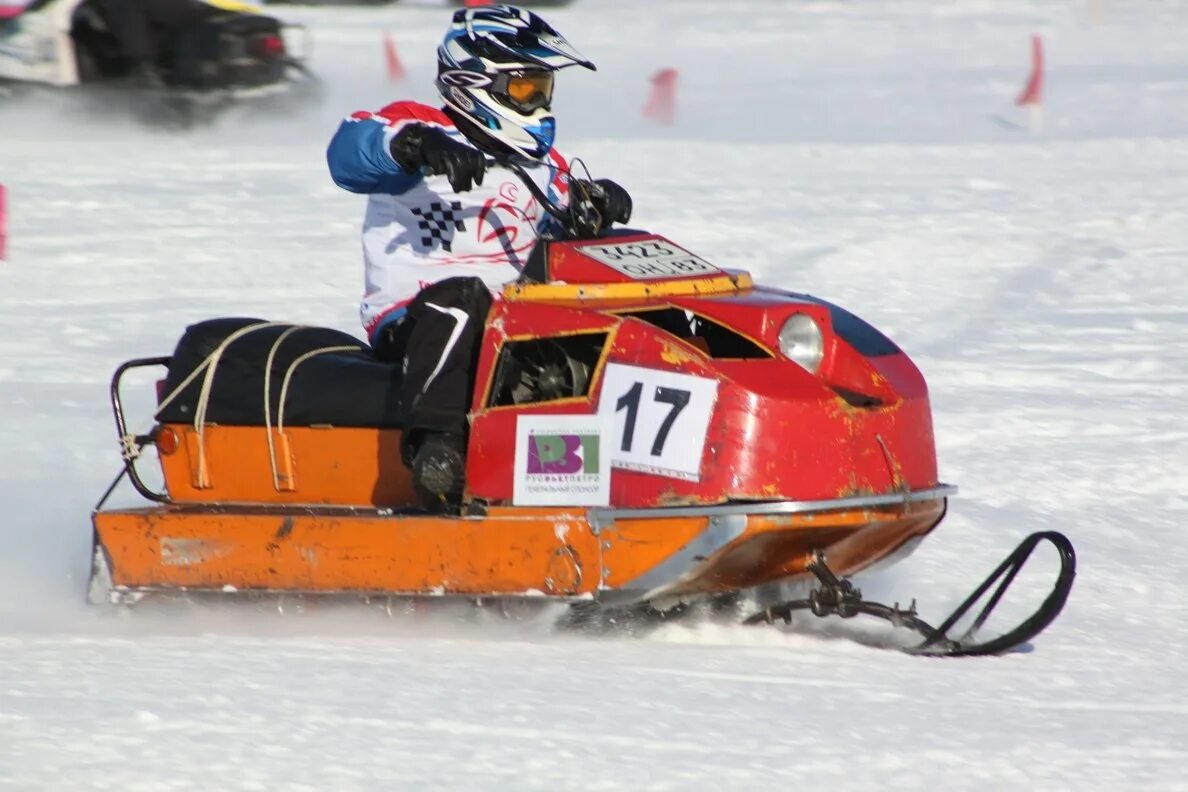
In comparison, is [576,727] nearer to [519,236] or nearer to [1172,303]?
[519,236]

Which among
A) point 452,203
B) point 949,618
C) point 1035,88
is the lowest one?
point 949,618

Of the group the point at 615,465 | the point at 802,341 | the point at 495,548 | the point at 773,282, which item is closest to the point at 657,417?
the point at 615,465

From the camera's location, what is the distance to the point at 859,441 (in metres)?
5.03

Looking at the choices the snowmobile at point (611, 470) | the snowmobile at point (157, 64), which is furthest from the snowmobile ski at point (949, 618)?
the snowmobile at point (157, 64)

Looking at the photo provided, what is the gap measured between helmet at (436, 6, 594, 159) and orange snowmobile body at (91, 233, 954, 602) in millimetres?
564

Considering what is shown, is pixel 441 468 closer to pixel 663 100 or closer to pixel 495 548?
pixel 495 548

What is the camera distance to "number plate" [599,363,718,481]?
4.95m

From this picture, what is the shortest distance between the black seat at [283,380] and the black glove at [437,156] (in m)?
0.69

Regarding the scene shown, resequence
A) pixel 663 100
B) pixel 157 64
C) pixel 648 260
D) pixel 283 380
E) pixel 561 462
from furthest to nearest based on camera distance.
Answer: pixel 663 100
pixel 157 64
pixel 283 380
pixel 648 260
pixel 561 462

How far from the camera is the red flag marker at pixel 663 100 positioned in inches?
736

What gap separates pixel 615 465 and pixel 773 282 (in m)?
6.61

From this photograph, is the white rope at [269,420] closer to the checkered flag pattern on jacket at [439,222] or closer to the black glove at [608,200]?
the checkered flag pattern on jacket at [439,222]

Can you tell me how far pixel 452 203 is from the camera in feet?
20.1

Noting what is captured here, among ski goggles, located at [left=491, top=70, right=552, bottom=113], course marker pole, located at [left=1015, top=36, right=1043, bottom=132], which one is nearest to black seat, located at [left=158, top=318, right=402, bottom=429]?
ski goggles, located at [left=491, top=70, right=552, bottom=113]
